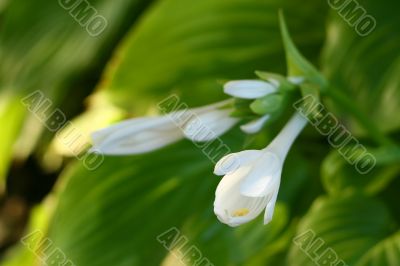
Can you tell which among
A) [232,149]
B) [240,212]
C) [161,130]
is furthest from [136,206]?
[240,212]

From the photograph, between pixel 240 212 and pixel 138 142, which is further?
pixel 138 142

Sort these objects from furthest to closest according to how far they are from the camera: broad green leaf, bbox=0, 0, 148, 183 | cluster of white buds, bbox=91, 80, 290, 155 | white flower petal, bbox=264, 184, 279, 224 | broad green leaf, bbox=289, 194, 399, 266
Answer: broad green leaf, bbox=0, 0, 148, 183, broad green leaf, bbox=289, 194, 399, 266, cluster of white buds, bbox=91, 80, 290, 155, white flower petal, bbox=264, 184, 279, 224

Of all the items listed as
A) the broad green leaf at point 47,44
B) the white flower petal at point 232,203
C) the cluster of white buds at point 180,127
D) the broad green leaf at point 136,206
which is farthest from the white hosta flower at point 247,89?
the broad green leaf at point 47,44

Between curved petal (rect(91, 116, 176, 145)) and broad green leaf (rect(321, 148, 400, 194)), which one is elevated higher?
curved petal (rect(91, 116, 176, 145))

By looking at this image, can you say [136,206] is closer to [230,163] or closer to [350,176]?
[350,176]

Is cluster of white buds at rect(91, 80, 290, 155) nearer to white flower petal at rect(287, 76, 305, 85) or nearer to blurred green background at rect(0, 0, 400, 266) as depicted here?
white flower petal at rect(287, 76, 305, 85)

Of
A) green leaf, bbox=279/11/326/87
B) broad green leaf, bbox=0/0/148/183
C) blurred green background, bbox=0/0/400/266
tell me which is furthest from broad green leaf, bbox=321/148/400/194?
broad green leaf, bbox=0/0/148/183

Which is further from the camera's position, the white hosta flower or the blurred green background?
the blurred green background

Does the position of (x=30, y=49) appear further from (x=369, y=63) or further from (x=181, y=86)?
(x=369, y=63)
